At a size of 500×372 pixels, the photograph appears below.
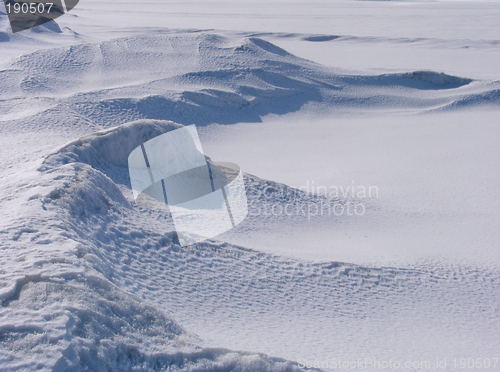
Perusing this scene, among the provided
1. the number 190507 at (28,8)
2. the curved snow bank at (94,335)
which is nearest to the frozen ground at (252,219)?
the curved snow bank at (94,335)

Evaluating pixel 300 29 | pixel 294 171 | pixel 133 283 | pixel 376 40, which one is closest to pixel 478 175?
pixel 294 171

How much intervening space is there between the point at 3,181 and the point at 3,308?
989 mm

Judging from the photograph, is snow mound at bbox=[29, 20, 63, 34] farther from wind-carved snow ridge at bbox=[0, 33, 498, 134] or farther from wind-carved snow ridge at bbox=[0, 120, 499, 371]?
wind-carved snow ridge at bbox=[0, 120, 499, 371]

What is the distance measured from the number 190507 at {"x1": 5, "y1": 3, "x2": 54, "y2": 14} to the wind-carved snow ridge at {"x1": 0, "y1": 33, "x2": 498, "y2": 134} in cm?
625

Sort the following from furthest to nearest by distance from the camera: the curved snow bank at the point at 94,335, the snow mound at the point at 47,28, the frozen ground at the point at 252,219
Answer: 1. the snow mound at the point at 47,28
2. the frozen ground at the point at 252,219
3. the curved snow bank at the point at 94,335

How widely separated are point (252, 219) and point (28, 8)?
11.7 metres

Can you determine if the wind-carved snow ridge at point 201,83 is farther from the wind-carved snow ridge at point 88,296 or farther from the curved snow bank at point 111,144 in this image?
the wind-carved snow ridge at point 88,296

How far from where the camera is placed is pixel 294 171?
3725 mm

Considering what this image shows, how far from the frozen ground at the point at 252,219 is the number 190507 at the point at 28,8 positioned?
432cm

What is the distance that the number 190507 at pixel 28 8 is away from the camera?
10410 millimetres

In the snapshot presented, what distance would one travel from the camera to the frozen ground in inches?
41.6

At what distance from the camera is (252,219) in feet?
8.21

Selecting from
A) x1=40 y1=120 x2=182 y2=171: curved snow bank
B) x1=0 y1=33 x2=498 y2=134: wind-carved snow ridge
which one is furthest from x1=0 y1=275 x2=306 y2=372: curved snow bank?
x1=0 y1=33 x2=498 y2=134: wind-carved snow ridge

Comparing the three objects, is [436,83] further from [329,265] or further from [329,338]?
[329,338]
